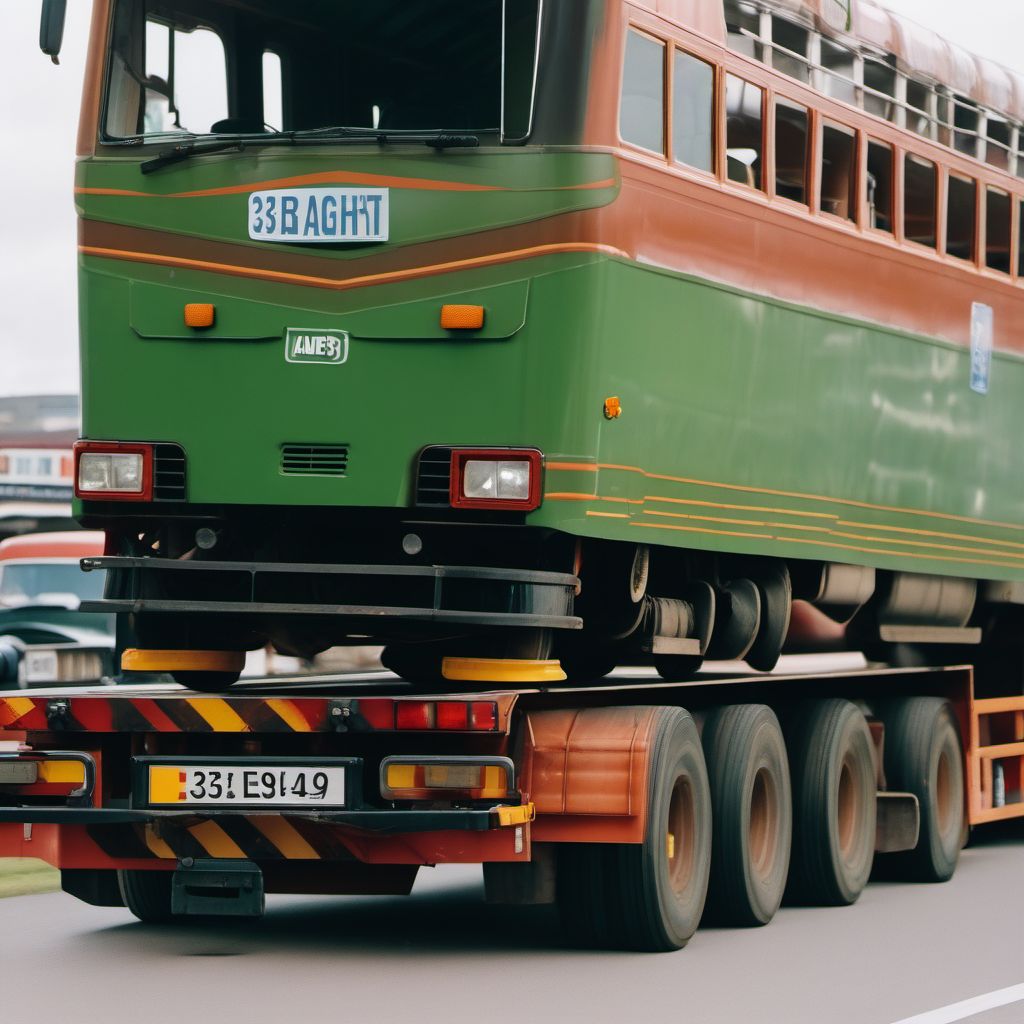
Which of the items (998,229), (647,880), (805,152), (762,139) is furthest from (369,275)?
(998,229)

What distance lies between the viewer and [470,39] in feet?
36.7

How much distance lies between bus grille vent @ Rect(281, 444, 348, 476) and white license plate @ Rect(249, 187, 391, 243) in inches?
34.0

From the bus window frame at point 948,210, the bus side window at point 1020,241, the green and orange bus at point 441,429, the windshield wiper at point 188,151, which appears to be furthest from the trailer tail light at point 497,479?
the bus side window at point 1020,241

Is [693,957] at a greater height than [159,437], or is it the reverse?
[159,437]

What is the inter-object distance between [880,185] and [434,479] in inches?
171

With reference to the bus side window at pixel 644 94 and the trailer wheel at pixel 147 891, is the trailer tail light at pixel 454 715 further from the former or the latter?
the bus side window at pixel 644 94

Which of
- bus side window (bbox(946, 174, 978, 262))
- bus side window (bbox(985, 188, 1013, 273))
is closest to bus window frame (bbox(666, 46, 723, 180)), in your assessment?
bus side window (bbox(946, 174, 978, 262))

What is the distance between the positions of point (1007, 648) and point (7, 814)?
9013mm

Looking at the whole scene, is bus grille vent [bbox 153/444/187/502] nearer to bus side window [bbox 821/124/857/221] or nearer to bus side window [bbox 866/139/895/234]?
bus side window [bbox 821/124/857/221]

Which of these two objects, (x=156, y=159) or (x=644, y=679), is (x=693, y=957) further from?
(x=156, y=159)

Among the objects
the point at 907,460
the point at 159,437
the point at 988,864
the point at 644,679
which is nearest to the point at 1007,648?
the point at 988,864

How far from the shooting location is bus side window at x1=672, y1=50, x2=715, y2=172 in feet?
37.3

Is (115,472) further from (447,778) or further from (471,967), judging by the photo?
(471,967)

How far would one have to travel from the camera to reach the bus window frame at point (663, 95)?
10719 millimetres
